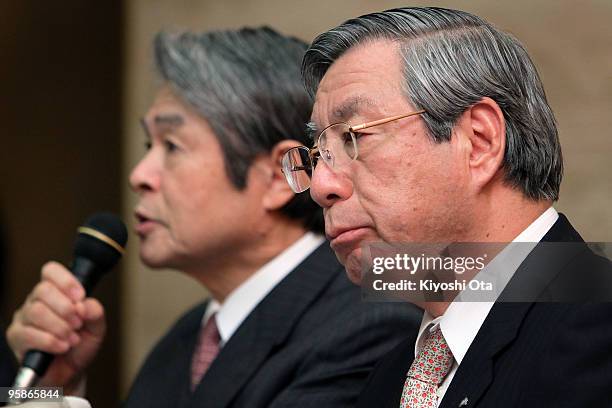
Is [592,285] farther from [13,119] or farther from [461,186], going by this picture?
[13,119]

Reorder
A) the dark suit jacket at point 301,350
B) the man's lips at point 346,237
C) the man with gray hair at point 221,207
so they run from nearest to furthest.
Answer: the man's lips at point 346,237
the dark suit jacket at point 301,350
the man with gray hair at point 221,207

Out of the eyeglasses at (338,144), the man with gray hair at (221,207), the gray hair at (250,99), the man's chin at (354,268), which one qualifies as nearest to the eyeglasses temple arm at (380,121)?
the eyeglasses at (338,144)

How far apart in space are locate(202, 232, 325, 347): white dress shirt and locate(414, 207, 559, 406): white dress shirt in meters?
1.20

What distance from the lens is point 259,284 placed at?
332cm

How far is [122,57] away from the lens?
17.1 ft

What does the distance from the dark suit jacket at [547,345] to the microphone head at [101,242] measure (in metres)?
1.26

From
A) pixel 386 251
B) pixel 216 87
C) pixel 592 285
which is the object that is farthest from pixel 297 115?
pixel 592 285

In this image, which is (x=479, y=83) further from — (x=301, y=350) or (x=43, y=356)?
(x=43, y=356)

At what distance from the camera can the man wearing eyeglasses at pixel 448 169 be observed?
2.04 meters

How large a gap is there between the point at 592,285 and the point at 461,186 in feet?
1.05

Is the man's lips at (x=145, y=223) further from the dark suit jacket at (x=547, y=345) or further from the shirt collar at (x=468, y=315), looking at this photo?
the dark suit jacket at (x=547, y=345)

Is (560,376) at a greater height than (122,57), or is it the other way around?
(122,57)

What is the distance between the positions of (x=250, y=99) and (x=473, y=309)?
143 centimetres

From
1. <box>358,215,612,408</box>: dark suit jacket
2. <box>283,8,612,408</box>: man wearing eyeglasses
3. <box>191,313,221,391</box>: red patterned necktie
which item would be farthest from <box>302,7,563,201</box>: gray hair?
<box>191,313,221,391</box>: red patterned necktie
